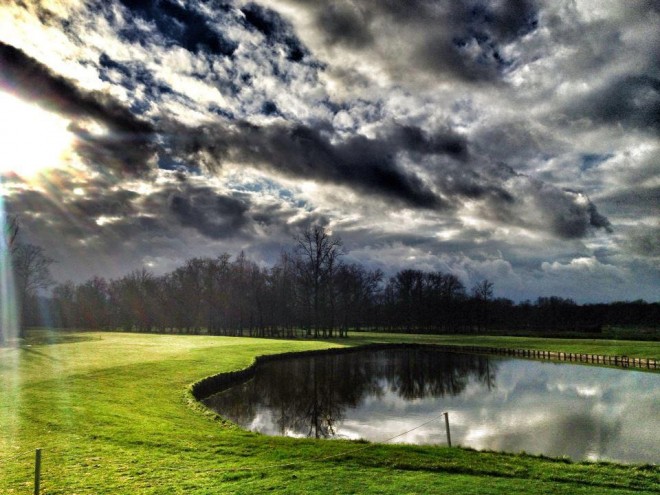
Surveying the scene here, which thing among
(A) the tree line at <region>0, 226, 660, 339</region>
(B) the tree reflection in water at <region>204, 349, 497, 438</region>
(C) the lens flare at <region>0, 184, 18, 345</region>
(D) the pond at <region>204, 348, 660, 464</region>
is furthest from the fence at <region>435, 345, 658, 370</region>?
(C) the lens flare at <region>0, 184, 18, 345</region>

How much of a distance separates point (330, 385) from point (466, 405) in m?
11.2

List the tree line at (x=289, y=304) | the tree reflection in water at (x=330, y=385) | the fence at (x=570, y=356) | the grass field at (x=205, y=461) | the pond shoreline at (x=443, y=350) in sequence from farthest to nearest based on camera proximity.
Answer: the tree line at (x=289, y=304), the fence at (x=570, y=356), the pond shoreline at (x=443, y=350), the tree reflection in water at (x=330, y=385), the grass field at (x=205, y=461)

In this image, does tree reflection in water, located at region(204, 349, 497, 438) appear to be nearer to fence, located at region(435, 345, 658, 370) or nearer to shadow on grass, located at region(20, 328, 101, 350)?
fence, located at region(435, 345, 658, 370)

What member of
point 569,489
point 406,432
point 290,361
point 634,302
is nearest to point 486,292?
point 634,302

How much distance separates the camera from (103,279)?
13600 centimetres

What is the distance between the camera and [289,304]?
10106 cm

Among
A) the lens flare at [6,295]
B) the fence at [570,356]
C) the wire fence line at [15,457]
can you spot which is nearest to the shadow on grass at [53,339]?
the lens flare at [6,295]

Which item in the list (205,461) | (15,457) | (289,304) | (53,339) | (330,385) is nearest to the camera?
(15,457)

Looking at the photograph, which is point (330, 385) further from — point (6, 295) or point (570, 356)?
point (6, 295)

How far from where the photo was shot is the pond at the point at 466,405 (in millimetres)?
19234

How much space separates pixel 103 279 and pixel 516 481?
145796mm

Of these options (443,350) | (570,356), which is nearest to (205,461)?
(570,356)

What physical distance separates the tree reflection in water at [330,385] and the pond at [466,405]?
78 mm

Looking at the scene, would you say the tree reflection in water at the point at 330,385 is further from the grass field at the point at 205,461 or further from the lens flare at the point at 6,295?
the lens flare at the point at 6,295
